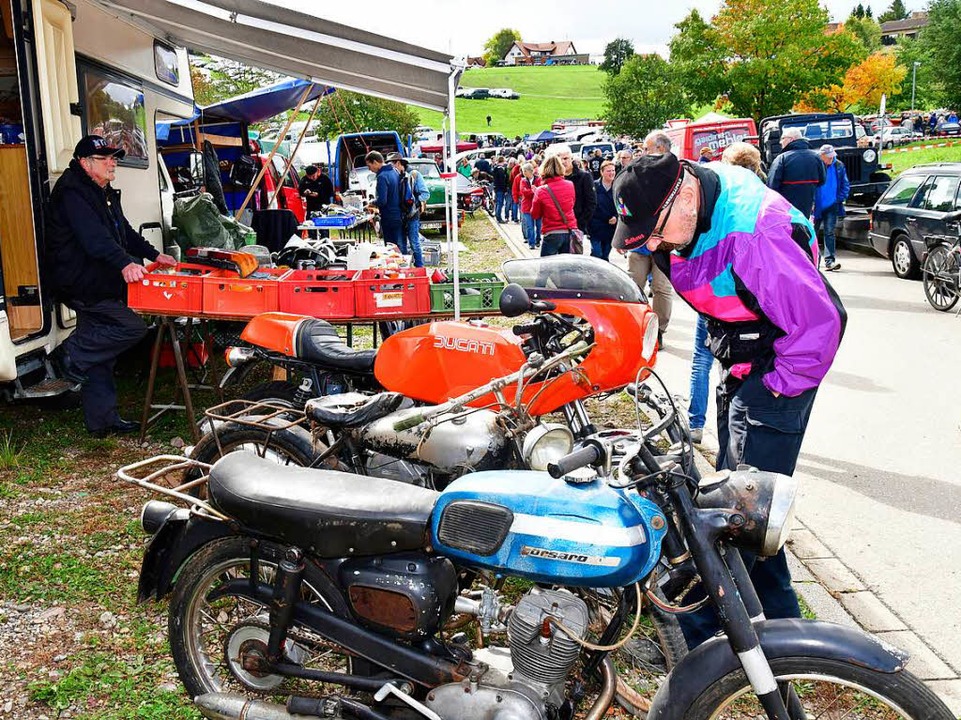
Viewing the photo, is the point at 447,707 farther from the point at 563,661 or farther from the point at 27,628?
the point at 27,628

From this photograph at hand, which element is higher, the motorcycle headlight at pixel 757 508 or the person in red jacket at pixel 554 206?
the person in red jacket at pixel 554 206

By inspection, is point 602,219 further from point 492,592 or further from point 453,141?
point 492,592

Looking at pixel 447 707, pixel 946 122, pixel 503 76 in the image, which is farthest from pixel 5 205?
pixel 503 76

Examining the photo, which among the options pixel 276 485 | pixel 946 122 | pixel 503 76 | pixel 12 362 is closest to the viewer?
pixel 276 485

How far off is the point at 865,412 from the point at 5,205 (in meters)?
6.81

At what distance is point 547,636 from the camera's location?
2598 mm

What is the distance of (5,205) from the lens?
270 inches

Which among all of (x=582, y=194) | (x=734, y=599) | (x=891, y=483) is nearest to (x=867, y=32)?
(x=582, y=194)

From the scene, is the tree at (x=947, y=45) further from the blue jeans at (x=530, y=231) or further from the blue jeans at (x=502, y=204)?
the blue jeans at (x=530, y=231)

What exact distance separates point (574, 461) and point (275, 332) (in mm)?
3001

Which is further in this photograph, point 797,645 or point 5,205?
point 5,205

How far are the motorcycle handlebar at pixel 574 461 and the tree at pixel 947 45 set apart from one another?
5271cm

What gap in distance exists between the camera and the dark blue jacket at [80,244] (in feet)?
20.5

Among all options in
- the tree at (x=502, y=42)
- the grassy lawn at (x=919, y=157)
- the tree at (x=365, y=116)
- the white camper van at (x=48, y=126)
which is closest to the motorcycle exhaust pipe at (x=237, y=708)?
the white camper van at (x=48, y=126)
